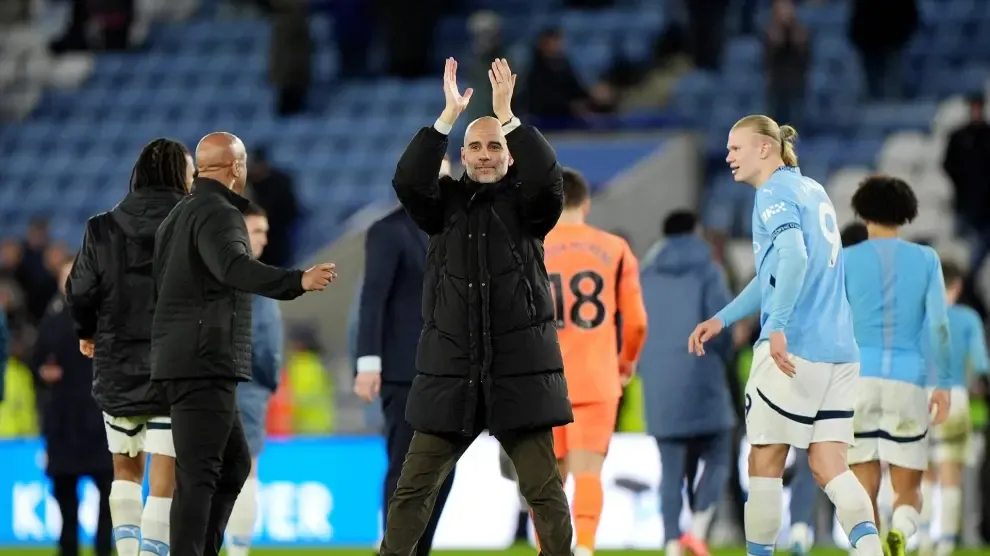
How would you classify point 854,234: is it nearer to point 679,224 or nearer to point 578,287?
point 679,224

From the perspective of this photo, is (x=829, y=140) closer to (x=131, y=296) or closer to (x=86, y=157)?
(x=86, y=157)

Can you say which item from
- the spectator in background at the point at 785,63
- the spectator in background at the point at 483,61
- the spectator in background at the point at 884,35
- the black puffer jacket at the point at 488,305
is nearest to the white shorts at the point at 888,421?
the black puffer jacket at the point at 488,305

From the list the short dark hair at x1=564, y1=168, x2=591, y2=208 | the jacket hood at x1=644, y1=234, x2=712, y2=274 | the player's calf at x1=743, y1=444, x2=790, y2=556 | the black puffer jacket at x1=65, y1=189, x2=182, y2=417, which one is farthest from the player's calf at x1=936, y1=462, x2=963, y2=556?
the black puffer jacket at x1=65, y1=189, x2=182, y2=417

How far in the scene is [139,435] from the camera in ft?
28.1

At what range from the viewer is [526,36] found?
23.0 m

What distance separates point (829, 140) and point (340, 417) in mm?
6947

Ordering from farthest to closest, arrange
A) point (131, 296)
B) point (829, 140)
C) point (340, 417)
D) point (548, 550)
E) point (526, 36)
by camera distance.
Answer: point (526, 36) < point (829, 140) < point (340, 417) < point (131, 296) < point (548, 550)

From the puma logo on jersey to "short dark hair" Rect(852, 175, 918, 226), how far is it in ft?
5.29

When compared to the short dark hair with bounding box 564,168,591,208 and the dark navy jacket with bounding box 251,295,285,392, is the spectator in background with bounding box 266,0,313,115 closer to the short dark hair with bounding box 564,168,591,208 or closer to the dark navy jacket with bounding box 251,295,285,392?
the dark navy jacket with bounding box 251,295,285,392

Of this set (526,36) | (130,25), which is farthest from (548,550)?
(130,25)

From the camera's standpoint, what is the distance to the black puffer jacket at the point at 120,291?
27.7ft

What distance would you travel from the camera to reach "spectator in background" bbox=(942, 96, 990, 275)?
17641mm

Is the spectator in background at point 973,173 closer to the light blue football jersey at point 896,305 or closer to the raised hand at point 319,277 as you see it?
the light blue football jersey at point 896,305

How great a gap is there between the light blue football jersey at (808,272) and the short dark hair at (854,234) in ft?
7.25
